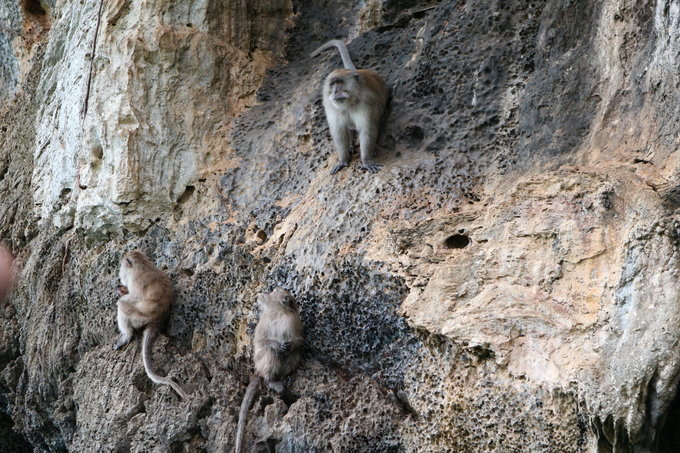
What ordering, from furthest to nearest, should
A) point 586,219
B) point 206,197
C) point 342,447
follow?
point 206,197
point 342,447
point 586,219

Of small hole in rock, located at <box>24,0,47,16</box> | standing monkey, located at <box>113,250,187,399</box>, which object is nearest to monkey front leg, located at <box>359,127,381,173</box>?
standing monkey, located at <box>113,250,187,399</box>

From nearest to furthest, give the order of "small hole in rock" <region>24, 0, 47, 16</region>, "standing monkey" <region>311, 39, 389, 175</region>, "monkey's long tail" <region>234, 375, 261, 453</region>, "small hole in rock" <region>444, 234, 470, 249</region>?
"small hole in rock" <region>444, 234, 470, 249</region>
"monkey's long tail" <region>234, 375, 261, 453</region>
"standing monkey" <region>311, 39, 389, 175</region>
"small hole in rock" <region>24, 0, 47, 16</region>

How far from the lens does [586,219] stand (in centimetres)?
515

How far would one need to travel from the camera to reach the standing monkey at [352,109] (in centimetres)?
705

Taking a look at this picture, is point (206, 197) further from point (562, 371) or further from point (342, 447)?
point (562, 371)

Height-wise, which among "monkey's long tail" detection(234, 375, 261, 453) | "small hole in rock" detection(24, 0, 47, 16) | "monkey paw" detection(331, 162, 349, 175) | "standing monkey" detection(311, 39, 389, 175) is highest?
"small hole in rock" detection(24, 0, 47, 16)

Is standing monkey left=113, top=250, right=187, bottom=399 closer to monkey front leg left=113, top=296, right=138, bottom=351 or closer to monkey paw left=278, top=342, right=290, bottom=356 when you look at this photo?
monkey front leg left=113, top=296, right=138, bottom=351

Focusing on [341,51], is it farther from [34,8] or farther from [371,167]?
[34,8]

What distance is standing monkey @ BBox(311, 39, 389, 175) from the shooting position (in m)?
7.05

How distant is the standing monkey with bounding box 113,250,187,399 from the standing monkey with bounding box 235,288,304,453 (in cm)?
139

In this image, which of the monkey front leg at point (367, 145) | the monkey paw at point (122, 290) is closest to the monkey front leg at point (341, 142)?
the monkey front leg at point (367, 145)

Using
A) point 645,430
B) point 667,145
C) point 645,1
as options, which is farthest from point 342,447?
point 645,1

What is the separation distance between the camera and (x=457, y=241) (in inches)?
231

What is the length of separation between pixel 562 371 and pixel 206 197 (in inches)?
172
